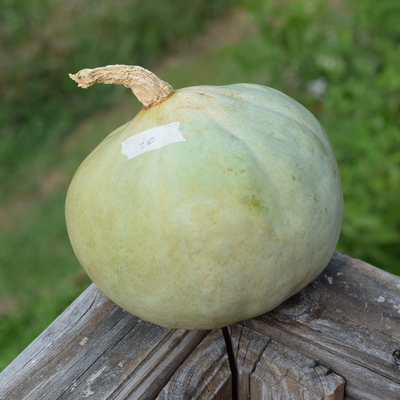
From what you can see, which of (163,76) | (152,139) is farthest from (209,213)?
(163,76)

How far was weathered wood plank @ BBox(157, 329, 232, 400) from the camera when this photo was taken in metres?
1.17

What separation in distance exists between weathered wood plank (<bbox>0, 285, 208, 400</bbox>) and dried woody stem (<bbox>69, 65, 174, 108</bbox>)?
0.60 m

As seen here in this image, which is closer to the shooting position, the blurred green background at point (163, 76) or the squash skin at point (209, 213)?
the squash skin at point (209, 213)

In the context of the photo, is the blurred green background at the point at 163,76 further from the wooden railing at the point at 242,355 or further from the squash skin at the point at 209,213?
the squash skin at the point at 209,213

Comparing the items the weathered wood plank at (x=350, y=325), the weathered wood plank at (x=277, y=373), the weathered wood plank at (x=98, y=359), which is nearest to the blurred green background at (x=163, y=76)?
the weathered wood plank at (x=350, y=325)

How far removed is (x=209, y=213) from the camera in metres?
1.03

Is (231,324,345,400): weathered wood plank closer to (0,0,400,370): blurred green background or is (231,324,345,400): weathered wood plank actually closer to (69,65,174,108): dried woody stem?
(69,65,174,108): dried woody stem

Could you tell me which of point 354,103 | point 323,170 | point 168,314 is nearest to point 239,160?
point 323,170

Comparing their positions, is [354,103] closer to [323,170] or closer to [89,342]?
[323,170]

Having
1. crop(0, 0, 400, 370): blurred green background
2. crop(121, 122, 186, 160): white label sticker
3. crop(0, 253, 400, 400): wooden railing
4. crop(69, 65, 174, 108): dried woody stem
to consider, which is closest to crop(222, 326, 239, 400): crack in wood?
crop(0, 253, 400, 400): wooden railing

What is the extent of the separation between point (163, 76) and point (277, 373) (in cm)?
390

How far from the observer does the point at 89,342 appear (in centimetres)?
128

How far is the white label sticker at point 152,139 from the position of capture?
3.63 feet

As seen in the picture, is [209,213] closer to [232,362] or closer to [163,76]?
[232,362]
